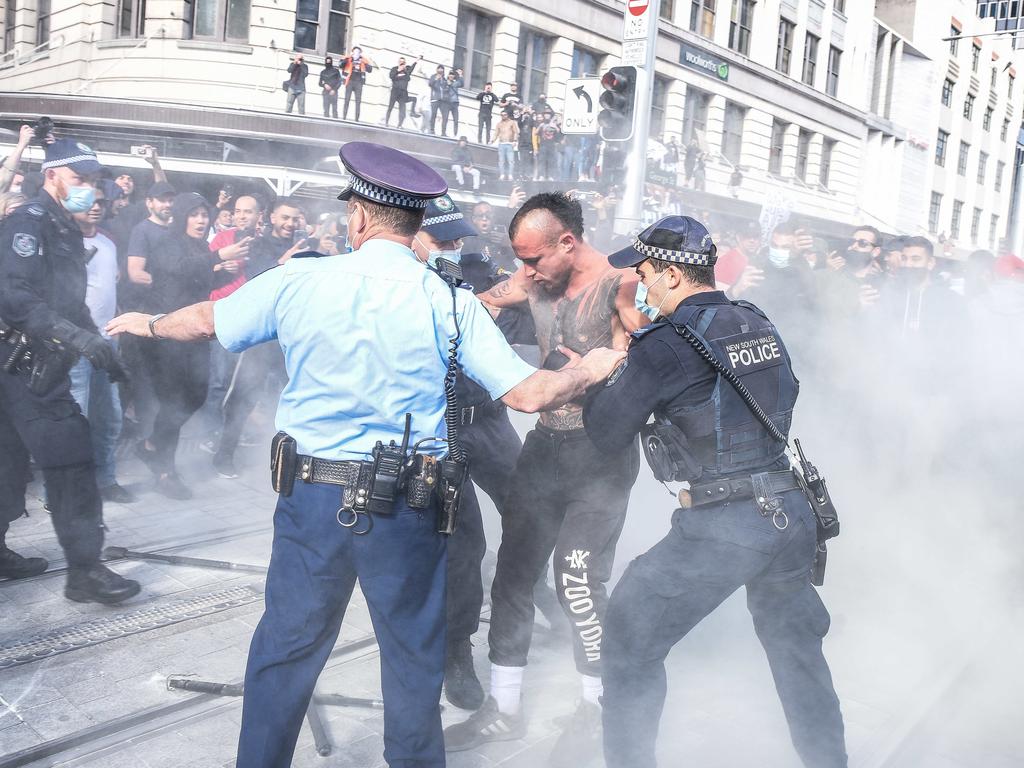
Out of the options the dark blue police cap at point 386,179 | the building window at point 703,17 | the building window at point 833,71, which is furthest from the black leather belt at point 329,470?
the building window at point 833,71

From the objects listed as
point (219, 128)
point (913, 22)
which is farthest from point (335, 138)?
point (913, 22)

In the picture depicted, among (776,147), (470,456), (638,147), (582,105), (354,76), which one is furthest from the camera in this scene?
(776,147)

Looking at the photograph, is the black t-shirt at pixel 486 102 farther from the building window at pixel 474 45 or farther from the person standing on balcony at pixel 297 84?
the person standing on balcony at pixel 297 84

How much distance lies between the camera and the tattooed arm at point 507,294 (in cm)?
370

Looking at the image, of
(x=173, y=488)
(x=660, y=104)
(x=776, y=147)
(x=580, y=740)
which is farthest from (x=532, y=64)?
(x=580, y=740)

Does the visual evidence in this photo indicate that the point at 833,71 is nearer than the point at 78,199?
No

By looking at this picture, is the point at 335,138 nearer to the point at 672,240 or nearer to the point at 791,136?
the point at 672,240

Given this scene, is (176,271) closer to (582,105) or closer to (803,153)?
(582,105)

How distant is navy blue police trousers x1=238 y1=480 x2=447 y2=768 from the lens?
7.54 ft

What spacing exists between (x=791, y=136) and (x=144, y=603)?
2905cm

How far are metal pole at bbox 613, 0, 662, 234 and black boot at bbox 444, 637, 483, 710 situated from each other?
574 cm

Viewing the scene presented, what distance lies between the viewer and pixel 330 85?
15.2 meters

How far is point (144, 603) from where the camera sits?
4.13 metres

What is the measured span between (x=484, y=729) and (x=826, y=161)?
1281 inches
